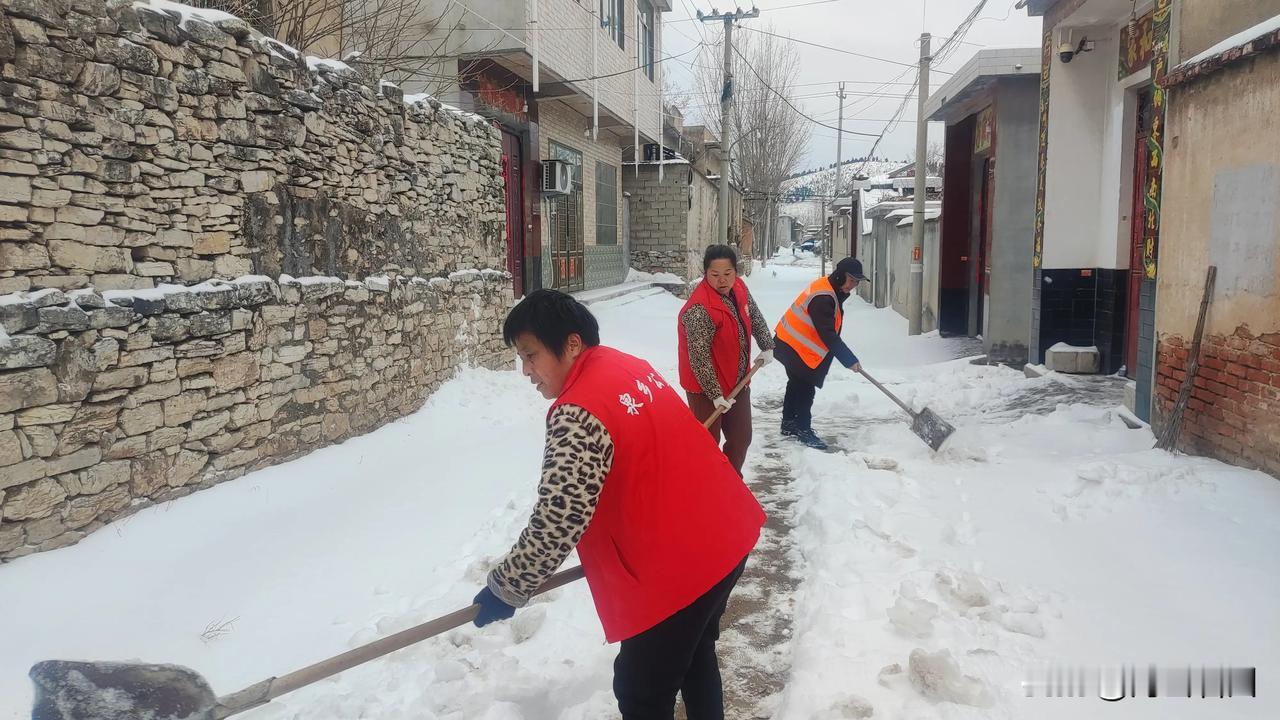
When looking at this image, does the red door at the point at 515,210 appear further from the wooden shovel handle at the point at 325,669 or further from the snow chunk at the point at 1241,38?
the wooden shovel handle at the point at 325,669

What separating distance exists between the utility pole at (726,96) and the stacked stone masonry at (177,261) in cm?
1288

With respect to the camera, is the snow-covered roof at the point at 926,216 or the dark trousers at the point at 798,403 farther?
the snow-covered roof at the point at 926,216

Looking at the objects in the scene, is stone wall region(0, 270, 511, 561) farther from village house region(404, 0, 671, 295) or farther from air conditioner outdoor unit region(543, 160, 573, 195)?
air conditioner outdoor unit region(543, 160, 573, 195)

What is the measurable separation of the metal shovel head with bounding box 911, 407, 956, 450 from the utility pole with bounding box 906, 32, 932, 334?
7.30 metres

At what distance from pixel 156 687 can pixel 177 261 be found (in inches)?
117

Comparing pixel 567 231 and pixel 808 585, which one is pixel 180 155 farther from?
pixel 567 231

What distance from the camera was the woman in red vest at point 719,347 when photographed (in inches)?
190

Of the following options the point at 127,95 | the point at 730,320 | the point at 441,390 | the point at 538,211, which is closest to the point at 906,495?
the point at 730,320

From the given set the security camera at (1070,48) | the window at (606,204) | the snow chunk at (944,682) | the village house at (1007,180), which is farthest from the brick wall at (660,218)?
the snow chunk at (944,682)

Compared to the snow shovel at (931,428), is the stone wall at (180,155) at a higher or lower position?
higher

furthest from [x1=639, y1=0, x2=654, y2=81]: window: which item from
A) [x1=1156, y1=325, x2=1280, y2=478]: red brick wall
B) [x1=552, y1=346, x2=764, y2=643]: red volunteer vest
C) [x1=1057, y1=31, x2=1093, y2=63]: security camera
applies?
[x1=552, y1=346, x2=764, y2=643]: red volunteer vest

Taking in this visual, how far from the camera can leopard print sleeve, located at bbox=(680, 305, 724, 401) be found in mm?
4793

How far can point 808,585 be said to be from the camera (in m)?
3.99

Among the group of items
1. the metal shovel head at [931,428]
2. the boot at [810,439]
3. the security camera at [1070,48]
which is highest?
the security camera at [1070,48]
